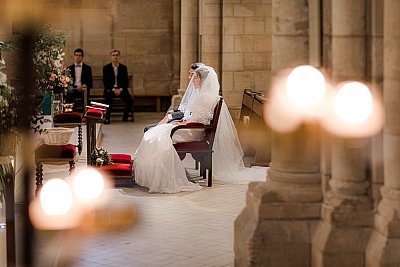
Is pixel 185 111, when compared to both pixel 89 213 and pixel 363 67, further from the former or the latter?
pixel 363 67

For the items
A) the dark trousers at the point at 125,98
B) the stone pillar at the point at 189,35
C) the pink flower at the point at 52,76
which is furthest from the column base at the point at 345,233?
the dark trousers at the point at 125,98

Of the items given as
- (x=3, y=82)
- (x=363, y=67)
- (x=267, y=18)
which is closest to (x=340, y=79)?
(x=363, y=67)

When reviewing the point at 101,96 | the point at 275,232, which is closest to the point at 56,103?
the point at 101,96

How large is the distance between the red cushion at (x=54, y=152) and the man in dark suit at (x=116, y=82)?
774 centimetres

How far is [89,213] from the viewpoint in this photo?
7.57 m

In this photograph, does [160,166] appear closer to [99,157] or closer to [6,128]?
[99,157]

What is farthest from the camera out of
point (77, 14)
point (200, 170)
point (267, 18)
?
point (77, 14)

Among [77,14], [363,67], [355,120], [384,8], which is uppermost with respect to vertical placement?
[77,14]

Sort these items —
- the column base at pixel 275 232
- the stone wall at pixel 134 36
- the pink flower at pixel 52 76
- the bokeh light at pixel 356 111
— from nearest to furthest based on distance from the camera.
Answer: the bokeh light at pixel 356 111 < the column base at pixel 275 232 < the pink flower at pixel 52 76 < the stone wall at pixel 134 36

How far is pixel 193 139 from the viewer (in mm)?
9211

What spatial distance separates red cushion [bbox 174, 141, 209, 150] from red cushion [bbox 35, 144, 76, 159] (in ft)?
4.64

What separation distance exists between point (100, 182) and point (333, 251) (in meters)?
4.35

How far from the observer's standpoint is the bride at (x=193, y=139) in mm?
8719

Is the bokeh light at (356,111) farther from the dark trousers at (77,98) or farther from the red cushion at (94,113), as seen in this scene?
the dark trousers at (77,98)
